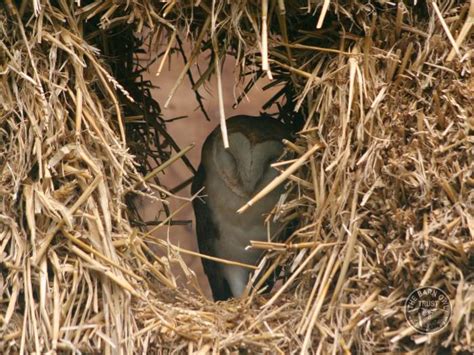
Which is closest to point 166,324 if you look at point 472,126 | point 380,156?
point 380,156

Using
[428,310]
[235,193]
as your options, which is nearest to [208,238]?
[235,193]

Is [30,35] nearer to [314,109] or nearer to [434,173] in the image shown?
[314,109]

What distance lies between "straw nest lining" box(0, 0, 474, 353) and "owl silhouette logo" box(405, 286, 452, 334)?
2 centimetres

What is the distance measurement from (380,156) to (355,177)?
74mm

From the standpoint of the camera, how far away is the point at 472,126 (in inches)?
94.2

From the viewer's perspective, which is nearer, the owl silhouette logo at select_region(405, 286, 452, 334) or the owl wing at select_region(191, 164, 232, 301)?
the owl silhouette logo at select_region(405, 286, 452, 334)

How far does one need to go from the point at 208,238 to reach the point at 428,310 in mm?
964

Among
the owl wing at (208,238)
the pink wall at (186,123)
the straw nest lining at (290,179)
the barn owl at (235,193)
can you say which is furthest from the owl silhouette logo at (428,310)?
the pink wall at (186,123)

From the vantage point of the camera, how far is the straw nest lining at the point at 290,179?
2396 mm

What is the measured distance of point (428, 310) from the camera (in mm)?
A: 2338

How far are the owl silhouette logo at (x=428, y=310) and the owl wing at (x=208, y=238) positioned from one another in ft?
2.80

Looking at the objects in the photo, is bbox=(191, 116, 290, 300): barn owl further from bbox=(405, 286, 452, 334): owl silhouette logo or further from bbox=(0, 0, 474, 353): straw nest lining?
bbox=(405, 286, 452, 334): owl silhouette logo

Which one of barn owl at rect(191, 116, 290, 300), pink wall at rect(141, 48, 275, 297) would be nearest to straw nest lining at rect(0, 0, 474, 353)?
barn owl at rect(191, 116, 290, 300)

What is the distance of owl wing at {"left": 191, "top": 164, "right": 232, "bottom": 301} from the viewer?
3.16 meters
